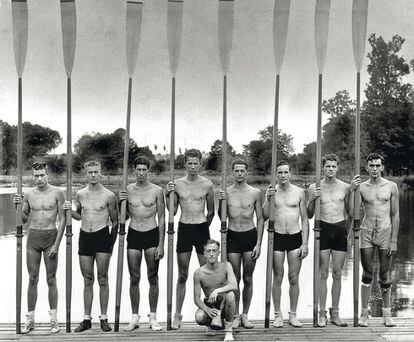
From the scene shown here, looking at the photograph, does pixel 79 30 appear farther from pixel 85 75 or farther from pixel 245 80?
pixel 245 80

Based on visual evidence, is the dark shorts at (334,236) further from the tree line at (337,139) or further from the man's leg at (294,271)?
the tree line at (337,139)

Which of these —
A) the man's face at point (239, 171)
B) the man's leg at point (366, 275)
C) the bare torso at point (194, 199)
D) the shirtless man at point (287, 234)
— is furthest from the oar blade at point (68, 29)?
the man's leg at point (366, 275)

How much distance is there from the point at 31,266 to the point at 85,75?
3.98 meters

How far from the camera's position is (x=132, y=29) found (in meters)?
6.11

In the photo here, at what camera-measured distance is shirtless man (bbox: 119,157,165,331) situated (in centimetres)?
563

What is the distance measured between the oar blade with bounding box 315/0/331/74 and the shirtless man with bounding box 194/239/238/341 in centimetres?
255

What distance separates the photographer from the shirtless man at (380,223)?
5750 millimetres

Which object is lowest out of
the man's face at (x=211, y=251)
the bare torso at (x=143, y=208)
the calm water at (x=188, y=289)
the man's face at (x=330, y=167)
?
the calm water at (x=188, y=289)

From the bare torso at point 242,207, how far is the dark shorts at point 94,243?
137 cm

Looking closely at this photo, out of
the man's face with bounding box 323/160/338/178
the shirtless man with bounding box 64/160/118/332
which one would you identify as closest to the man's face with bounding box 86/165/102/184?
the shirtless man with bounding box 64/160/118/332

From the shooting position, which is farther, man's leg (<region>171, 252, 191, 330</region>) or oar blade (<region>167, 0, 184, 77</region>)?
oar blade (<region>167, 0, 184, 77</region>)

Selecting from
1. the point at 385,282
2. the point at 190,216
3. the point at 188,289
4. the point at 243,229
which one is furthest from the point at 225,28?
the point at 188,289

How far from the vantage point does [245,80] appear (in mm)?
8430

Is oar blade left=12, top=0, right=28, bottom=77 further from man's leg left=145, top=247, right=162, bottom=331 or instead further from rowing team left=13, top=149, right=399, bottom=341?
man's leg left=145, top=247, right=162, bottom=331
